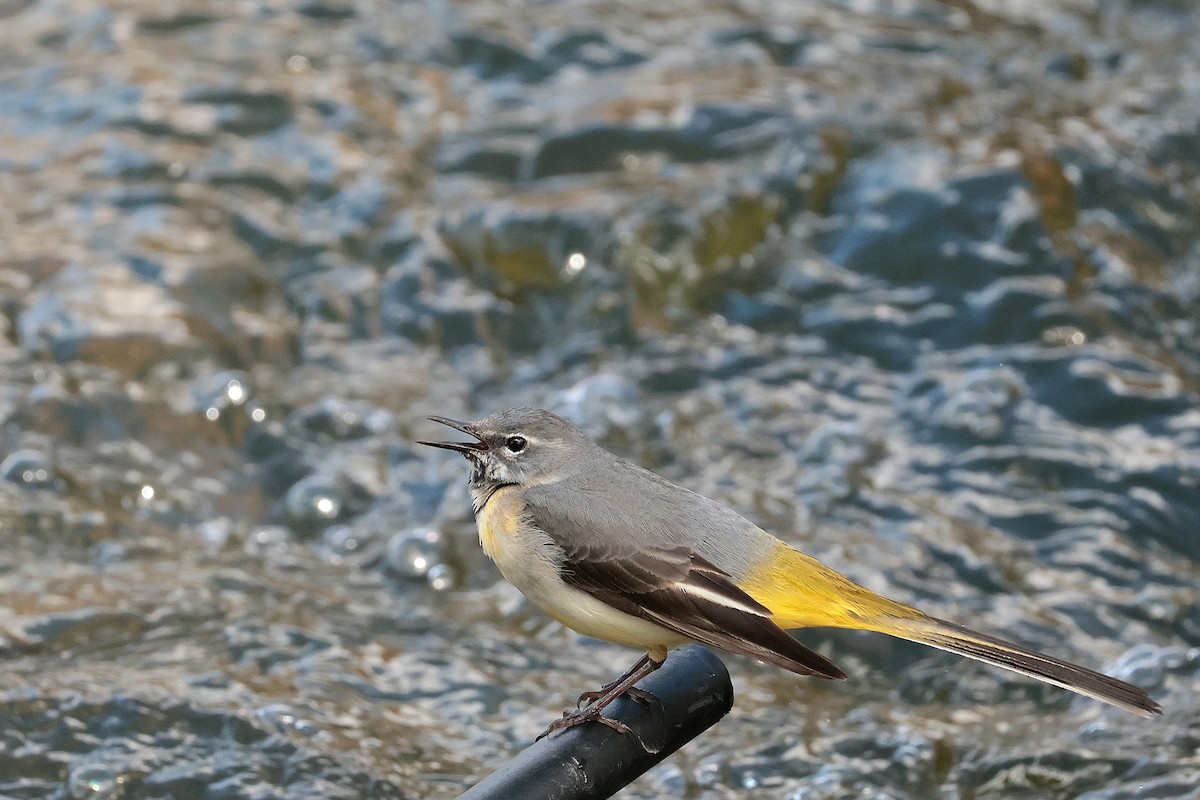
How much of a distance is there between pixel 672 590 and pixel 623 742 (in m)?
0.53

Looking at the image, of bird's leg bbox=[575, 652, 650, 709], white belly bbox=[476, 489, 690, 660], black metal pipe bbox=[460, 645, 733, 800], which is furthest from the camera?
white belly bbox=[476, 489, 690, 660]

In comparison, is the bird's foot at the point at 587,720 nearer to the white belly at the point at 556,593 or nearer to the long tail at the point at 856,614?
the white belly at the point at 556,593

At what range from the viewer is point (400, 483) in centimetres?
725

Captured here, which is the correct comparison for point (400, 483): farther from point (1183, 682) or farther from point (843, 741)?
point (1183, 682)

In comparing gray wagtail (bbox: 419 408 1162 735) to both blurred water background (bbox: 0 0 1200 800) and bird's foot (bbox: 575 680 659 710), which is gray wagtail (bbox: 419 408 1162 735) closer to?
bird's foot (bbox: 575 680 659 710)

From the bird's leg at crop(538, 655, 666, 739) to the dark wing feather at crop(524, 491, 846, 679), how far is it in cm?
16

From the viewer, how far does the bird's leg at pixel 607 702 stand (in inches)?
133

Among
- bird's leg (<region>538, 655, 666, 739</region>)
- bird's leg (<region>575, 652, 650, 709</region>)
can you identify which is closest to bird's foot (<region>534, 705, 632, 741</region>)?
bird's leg (<region>538, 655, 666, 739</region>)

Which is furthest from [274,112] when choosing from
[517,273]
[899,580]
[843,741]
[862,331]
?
[843,741]

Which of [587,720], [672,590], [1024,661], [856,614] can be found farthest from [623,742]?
[1024,661]

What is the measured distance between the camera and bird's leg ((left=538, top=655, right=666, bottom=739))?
11.1 feet

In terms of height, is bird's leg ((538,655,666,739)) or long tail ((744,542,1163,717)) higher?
long tail ((744,542,1163,717))

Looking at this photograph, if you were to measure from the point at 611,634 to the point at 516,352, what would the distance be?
4.41 m

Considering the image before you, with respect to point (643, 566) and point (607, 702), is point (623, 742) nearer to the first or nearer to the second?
point (607, 702)
